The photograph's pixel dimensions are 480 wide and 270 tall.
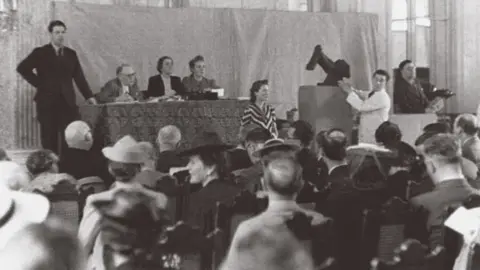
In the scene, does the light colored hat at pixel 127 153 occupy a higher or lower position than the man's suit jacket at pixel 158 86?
lower

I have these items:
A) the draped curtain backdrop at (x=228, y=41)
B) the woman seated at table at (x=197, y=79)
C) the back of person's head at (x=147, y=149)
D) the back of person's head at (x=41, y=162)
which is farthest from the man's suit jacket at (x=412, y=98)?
the back of person's head at (x=41, y=162)

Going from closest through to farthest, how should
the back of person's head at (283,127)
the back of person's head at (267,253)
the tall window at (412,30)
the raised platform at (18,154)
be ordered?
the back of person's head at (267,253)
the raised platform at (18,154)
the back of person's head at (283,127)
the tall window at (412,30)

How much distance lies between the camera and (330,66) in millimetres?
13602

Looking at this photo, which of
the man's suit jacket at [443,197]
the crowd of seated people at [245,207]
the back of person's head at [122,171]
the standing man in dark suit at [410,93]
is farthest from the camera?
the standing man in dark suit at [410,93]

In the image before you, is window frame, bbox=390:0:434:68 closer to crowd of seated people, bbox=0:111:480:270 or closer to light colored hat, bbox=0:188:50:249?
crowd of seated people, bbox=0:111:480:270

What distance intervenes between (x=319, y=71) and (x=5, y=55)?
198 inches

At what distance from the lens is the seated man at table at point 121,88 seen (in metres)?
11.4

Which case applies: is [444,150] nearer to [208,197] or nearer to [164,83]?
[208,197]

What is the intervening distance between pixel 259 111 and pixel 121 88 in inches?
71.9

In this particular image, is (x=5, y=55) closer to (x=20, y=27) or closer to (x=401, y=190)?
(x=20, y=27)

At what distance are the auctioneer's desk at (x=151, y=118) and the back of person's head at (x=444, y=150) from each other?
5512 millimetres

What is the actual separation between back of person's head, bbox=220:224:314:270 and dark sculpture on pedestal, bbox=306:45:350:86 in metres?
9.61

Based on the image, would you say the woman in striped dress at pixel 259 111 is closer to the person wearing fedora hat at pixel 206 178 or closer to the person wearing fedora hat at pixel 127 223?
the person wearing fedora hat at pixel 206 178

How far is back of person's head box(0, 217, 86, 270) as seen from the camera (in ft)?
11.3
